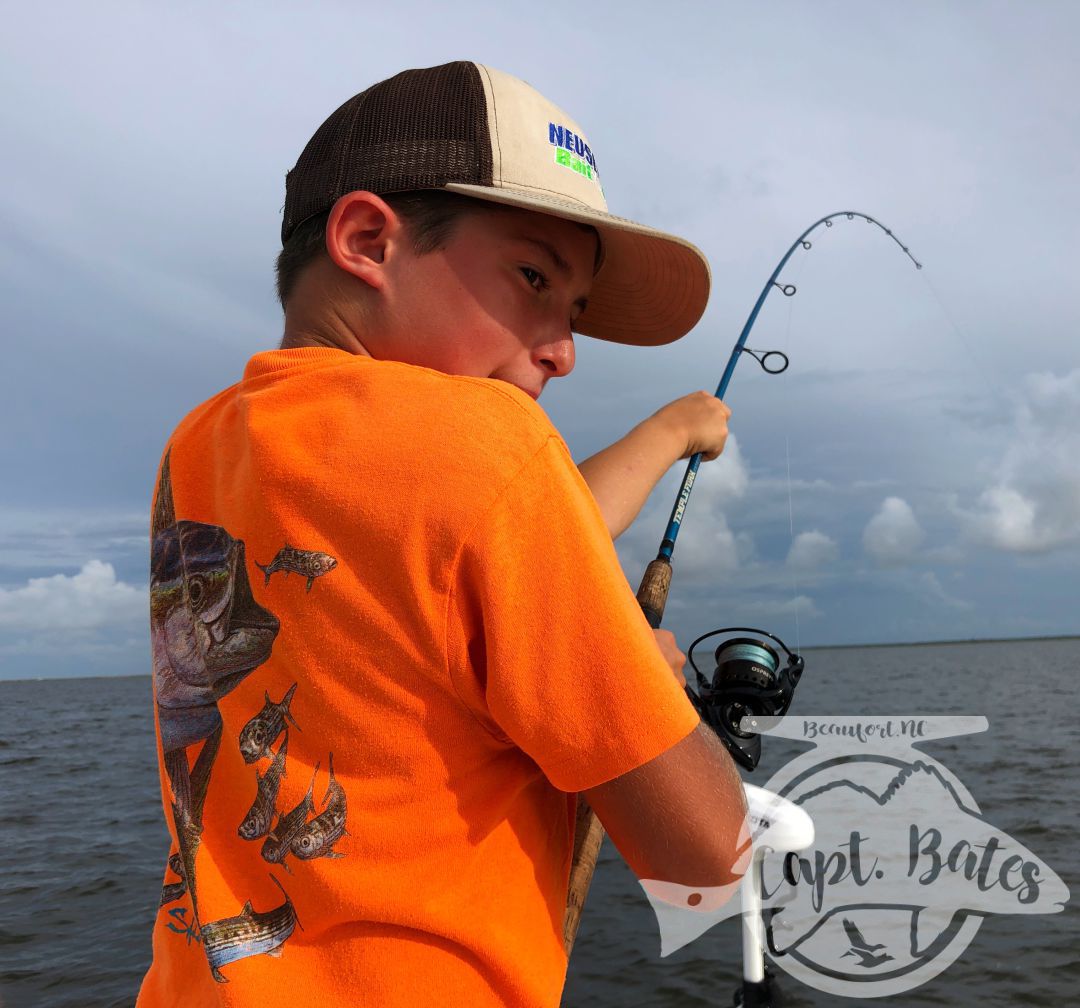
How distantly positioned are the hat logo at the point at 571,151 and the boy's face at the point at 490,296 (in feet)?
0.29

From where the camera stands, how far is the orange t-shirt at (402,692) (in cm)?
87

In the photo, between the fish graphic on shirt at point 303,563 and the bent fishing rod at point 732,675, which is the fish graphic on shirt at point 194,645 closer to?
the fish graphic on shirt at point 303,563

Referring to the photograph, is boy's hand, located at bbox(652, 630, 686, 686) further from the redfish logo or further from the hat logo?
the redfish logo

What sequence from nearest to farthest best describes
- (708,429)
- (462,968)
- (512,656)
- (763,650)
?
1. (512,656)
2. (462,968)
3. (708,429)
4. (763,650)

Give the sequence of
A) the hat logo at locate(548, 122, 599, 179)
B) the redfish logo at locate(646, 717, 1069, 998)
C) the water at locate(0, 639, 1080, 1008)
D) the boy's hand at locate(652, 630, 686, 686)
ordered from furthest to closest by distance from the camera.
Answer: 1. the water at locate(0, 639, 1080, 1008)
2. the redfish logo at locate(646, 717, 1069, 998)
3. the hat logo at locate(548, 122, 599, 179)
4. the boy's hand at locate(652, 630, 686, 686)

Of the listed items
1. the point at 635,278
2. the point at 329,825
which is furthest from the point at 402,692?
the point at 635,278

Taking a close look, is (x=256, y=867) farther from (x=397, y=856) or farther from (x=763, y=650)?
(x=763, y=650)

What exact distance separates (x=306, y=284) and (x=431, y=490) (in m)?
0.59

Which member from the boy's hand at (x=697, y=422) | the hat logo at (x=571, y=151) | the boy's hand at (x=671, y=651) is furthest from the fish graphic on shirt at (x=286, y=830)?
the boy's hand at (x=697, y=422)

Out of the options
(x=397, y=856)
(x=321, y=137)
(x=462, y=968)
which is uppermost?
(x=321, y=137)

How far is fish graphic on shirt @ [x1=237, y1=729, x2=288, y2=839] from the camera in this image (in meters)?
0.99

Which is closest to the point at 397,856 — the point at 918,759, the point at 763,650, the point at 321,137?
the point at 321,137

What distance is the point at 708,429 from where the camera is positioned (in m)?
1.97

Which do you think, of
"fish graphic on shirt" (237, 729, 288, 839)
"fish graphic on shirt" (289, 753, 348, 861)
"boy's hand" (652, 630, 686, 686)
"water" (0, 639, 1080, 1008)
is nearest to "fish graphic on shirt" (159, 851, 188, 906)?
"fish graphic on shirt" (237, 729, 288, 839)
